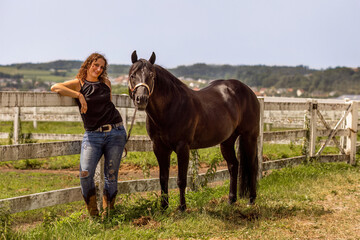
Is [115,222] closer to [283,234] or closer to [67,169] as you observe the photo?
[283,234]

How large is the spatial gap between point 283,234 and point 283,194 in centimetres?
208

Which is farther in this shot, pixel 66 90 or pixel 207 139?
pixel 207 139

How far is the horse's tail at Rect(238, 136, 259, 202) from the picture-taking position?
6379 millimetres

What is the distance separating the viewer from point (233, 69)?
3861 inches

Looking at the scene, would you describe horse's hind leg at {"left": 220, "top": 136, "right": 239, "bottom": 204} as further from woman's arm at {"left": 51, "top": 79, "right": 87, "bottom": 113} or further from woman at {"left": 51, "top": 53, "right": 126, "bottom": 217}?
woman's arm at {"left": 51, "top": 79, "right": 87, "bottom": 113}

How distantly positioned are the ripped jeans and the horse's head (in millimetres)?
472

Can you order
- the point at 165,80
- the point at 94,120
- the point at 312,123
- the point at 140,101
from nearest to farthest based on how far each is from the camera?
the point at 140,101 < the point at 94,120 < the point at 165,80 < the point at 312,123

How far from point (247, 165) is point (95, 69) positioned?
9.72 ft

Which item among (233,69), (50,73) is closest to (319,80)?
(233,69)

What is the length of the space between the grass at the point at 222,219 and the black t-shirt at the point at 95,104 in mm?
1027

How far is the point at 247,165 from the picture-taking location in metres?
6.41

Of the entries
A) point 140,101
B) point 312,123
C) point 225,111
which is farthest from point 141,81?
point 312,123

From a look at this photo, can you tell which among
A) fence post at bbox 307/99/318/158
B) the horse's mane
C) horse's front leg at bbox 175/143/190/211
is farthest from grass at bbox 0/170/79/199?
fence post at bbox 307/99/318/158

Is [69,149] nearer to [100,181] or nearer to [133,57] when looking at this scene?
[100,181]
